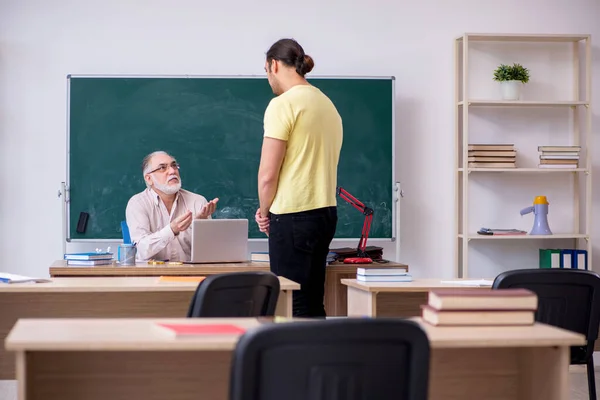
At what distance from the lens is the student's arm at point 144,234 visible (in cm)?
472

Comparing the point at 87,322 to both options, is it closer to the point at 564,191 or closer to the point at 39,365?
the point at 39,365

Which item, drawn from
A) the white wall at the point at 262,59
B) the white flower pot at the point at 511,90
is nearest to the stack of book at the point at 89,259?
the white wall at the point at 262,59

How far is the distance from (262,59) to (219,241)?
1841mm

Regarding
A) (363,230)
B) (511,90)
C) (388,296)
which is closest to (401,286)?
(388,296)

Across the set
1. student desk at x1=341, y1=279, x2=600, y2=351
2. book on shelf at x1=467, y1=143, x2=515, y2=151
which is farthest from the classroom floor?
book on shelf at x1=467, y1=143, x2=515, y2=151

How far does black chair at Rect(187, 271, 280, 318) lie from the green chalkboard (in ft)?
9.80

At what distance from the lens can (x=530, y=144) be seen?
6.11 meters

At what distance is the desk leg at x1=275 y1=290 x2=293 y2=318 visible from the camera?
10.6 ft

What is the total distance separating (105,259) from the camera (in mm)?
4660

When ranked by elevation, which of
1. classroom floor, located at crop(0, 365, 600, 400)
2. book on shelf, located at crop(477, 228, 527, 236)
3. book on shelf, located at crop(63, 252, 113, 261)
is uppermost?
book on shelf, located at crop(477, 228, 527, 236)

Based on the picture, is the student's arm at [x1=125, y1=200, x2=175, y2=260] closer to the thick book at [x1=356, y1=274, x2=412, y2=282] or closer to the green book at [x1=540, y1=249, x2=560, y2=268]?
the thick book at [x1=356, y1=274, x2=412, y2=282]

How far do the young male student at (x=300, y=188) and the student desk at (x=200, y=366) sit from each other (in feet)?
3.79

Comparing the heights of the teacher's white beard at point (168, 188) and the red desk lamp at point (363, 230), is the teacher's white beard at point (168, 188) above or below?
above

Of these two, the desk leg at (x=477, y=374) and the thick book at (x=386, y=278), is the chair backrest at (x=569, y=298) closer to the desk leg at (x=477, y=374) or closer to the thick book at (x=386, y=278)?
the thick book at (x=386, y=278)
